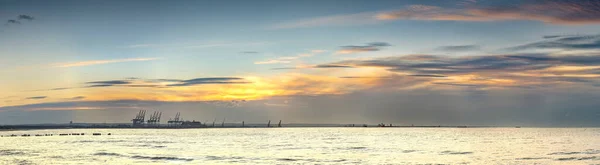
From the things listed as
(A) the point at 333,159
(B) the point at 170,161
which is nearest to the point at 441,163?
(A) the point at 333,159

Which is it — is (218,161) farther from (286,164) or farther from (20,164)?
(20,164)

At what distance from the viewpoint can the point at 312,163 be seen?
76.7 m

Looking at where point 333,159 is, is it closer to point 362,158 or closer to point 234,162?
point 362,158

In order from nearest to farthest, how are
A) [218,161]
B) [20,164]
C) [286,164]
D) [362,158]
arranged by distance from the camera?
[20,164] → [286,164] → [218,161] → [362,158]

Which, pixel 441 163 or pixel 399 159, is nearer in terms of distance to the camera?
pixel 441 163

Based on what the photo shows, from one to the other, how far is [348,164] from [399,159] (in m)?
10.7

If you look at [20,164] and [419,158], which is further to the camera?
[419,158]

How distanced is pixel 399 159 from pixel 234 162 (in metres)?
21.8

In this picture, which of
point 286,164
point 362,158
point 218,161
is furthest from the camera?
point 362,158

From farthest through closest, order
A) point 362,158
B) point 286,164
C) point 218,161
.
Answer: point 362,158
point 218,161
point 286,164

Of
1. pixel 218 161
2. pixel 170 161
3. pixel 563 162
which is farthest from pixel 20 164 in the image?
pixel 563 162

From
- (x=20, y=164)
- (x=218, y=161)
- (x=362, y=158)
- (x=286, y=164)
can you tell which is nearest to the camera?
(x=20, y=164)

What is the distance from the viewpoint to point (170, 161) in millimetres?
80688

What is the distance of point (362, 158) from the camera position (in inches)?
3378
